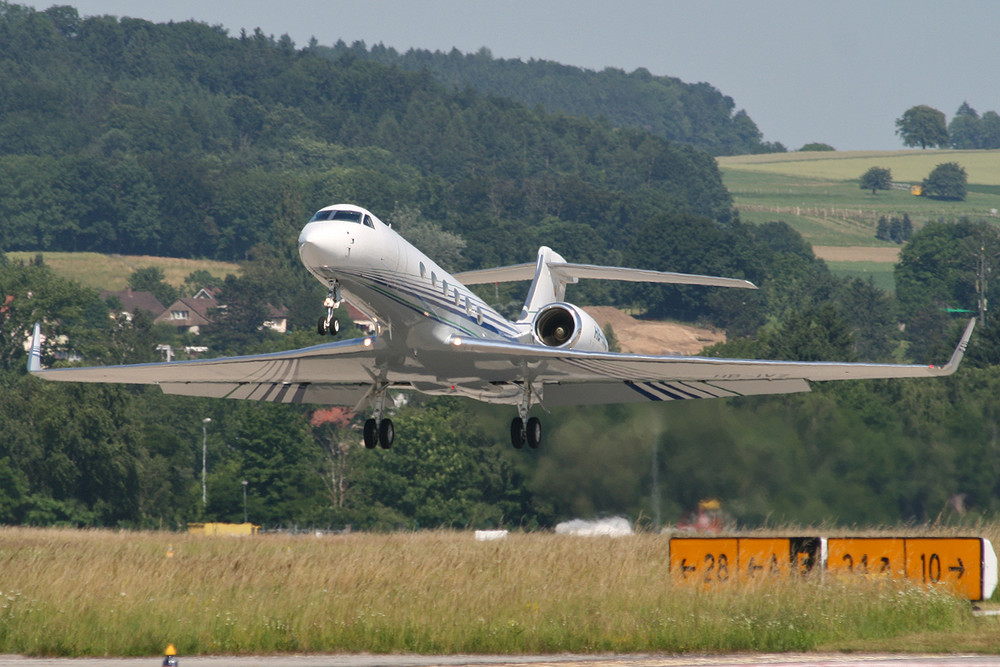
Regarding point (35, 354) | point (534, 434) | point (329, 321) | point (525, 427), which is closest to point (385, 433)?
point (525, 427)

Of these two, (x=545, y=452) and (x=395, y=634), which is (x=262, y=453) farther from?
(x=395, y=634)

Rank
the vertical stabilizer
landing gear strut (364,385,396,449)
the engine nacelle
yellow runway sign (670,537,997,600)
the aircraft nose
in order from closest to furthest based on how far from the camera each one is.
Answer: the aircraft nose
yellow runway sign (670,537,997,600)
landing gear strut (364,385,396,449)
the engine nacelle
the vertical stabilizer

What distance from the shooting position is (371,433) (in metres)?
23.5

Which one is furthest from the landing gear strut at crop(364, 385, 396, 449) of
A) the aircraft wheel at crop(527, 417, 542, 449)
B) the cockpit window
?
the cockpit window

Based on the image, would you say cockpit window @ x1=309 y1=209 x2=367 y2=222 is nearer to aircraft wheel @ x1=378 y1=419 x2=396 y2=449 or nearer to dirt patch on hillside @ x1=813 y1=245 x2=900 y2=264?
aircraft wheel @ x1=378 y1=419 x2=396 y2=449

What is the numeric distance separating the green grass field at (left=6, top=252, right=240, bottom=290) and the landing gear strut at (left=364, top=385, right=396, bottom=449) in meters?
158

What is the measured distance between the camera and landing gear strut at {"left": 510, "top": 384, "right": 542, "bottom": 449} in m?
24.0

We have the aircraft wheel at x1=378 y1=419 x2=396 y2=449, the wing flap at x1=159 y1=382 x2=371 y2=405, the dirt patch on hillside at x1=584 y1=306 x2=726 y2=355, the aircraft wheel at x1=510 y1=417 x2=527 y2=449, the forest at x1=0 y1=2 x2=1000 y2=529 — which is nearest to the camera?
the aircraft wheel at x1=378 y1=419 x2=396 y2=449

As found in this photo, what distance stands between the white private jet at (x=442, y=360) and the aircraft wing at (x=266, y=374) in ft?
0.13

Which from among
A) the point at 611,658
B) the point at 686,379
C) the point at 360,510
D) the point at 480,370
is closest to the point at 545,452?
the point at 686,379

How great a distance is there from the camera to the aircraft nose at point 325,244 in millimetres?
18953

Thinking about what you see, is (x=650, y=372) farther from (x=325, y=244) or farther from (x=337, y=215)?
(x=325, y=244)

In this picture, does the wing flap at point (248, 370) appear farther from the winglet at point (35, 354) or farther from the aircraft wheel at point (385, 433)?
the aircraft wheel at point (385, 433)

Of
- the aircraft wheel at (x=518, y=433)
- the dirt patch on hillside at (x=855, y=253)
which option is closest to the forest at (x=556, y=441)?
the aircraft wheel at (x=518, y=433)
